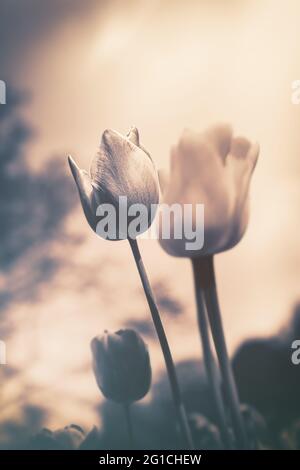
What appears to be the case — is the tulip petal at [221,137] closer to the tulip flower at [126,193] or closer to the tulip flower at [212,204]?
the tulip flower at [212,204]

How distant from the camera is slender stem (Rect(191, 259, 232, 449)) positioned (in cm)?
102

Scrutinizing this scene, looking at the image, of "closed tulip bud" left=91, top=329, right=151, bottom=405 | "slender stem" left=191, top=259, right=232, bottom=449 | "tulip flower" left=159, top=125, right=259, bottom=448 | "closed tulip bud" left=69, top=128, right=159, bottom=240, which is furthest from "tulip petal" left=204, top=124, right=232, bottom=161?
"closed tulip bud" left=91, top=329, right=151, bottom=405

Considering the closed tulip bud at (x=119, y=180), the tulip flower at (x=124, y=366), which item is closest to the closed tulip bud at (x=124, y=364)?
the tulip flower at (x=124, y=366)

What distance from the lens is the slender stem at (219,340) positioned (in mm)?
1016

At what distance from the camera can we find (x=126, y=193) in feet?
3.16

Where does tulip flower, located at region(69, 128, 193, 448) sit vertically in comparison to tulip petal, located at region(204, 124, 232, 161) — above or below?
below

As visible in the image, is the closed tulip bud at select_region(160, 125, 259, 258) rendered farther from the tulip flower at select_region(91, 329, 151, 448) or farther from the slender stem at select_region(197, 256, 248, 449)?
the tulip flower at select_region(91, 329, 151, 448)

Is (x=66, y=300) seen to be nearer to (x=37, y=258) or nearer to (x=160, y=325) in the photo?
(x=37, y=258)

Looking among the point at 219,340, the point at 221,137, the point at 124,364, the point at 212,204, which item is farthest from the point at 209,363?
the point at 221,137

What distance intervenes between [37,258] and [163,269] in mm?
287

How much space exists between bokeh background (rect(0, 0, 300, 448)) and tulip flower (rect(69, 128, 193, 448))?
0.02 m

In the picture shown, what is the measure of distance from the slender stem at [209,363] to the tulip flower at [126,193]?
0.07 metres

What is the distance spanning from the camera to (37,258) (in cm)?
108
